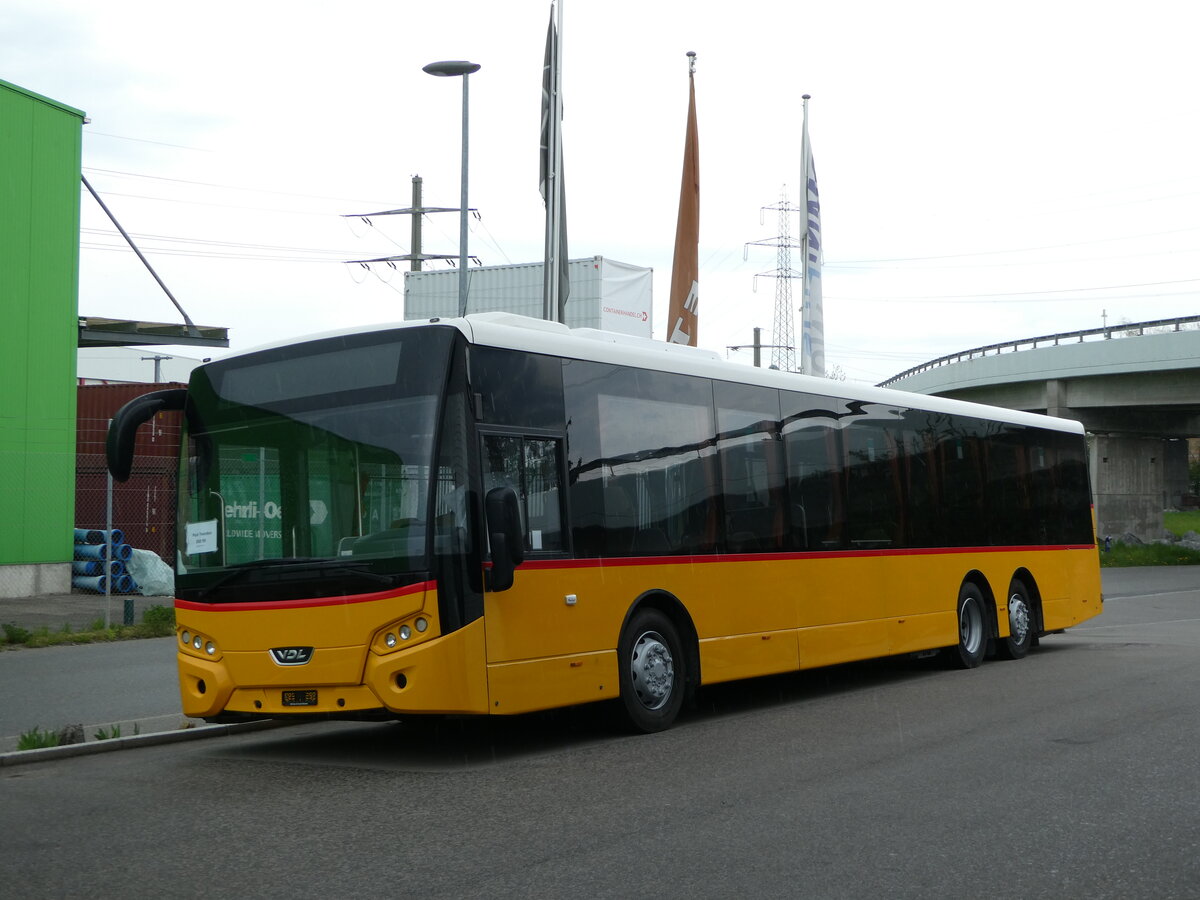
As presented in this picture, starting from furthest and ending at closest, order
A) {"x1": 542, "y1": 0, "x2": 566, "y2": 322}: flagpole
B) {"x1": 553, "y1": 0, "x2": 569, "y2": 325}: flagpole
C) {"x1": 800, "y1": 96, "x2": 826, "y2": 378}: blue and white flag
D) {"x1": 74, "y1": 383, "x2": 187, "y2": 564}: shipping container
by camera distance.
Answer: {"x1": 74, "y1": 383, "x2": 187, "y2": 564}: shipping container
{"x1": 800, "y1": 96, "x2": 826, "y2": 378}: blue and white flag
{"x1": 553, "y1": 0, "x2": 569, "y2": 325}: flagpole
{"x1": 542, "y1": 0, "x2": 566, "y2": 322}: flagpole

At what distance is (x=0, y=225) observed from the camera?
24297 millimetres

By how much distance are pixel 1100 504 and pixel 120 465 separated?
1858 inches

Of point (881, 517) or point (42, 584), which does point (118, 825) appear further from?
point (42, 584)

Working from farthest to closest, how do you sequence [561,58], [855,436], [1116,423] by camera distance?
1. [1116,423]
2. [561,58]
3. [855,436]

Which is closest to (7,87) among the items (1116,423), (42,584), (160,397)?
(42,584)

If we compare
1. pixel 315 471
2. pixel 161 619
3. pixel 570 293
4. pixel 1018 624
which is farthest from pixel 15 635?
pixel 570 293

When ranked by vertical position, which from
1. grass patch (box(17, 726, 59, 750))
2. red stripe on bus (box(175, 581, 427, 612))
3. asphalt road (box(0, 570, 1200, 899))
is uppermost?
red stripe on bus (box(175, 581, 427, 612))

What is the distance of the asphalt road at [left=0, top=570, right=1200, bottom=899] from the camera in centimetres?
604

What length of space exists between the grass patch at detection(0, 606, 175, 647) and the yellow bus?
8834mm

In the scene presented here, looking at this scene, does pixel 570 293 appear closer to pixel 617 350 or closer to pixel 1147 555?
pixel 1147 555

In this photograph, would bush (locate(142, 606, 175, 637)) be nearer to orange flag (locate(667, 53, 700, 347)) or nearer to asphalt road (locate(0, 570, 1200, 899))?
asphalt road (locate(0, 570, 1200, 899))

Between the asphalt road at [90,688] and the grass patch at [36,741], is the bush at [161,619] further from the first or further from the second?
the grass patch at [36,741]

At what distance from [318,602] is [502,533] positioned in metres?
1.24

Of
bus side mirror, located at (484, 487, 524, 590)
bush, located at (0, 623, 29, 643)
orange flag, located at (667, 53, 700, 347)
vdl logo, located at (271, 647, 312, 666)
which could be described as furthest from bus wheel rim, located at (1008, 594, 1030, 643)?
bush, located at (0, 623, 29, 643)
